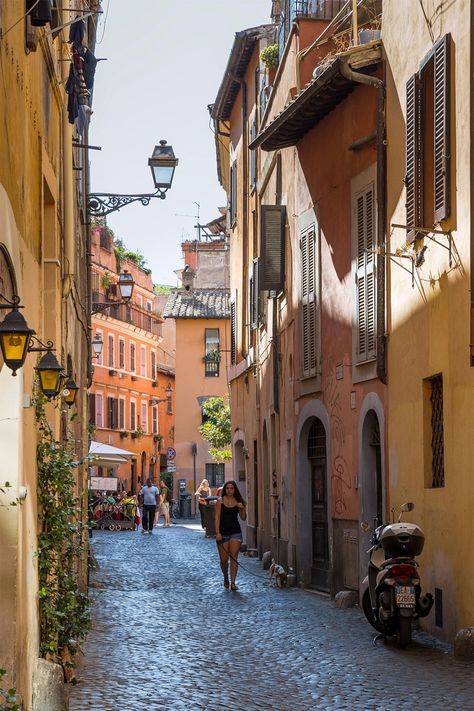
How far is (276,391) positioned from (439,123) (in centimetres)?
1095

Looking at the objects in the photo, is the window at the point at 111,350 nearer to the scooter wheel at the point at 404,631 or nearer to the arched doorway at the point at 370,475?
the arched doorway at the point at 370,475

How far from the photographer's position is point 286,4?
2392 centimetres

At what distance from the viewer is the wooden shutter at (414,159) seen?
14227 millimetres

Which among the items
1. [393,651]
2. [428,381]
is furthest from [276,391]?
[393,651]

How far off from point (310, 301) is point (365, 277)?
345cm

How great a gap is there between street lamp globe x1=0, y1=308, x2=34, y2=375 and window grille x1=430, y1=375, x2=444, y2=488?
6.83m

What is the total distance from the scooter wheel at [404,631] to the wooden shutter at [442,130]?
12.5 feet

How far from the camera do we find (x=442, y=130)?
43.3ft

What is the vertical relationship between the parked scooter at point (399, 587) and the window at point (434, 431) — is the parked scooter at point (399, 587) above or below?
below

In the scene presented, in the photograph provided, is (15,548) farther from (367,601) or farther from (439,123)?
(439,123)

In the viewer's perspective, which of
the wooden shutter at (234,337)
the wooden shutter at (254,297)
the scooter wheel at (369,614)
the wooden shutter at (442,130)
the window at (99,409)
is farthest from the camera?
the window at (99,409)

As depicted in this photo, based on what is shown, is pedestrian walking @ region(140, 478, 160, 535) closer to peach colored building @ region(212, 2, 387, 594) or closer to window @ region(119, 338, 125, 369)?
peach colored building @ region(212, 2, 387, 594)

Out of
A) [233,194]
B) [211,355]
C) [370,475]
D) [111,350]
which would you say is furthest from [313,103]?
[111,350]

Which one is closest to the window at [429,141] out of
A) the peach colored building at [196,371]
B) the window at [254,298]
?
the window at [254,298]
